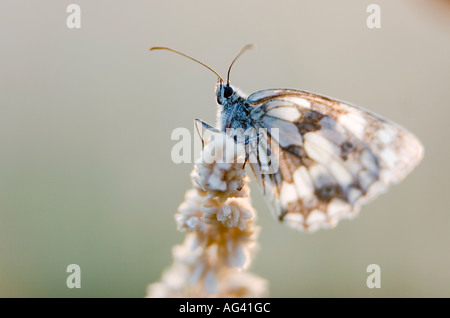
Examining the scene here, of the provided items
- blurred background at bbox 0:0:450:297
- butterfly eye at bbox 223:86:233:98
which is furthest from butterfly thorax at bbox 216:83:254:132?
blurred background at bbox 0:0:450:297

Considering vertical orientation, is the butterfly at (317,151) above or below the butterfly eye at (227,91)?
below

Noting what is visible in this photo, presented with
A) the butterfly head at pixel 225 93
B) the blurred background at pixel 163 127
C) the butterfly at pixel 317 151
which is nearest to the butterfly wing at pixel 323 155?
the butterfly at pixel 317 151

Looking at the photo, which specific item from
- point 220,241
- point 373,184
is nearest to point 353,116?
point 373,184

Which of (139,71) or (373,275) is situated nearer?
(373,275)

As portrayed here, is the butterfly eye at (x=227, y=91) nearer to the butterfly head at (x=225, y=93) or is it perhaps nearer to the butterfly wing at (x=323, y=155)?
the butterfly head at (x=225, y=93)

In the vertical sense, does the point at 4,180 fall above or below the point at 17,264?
above

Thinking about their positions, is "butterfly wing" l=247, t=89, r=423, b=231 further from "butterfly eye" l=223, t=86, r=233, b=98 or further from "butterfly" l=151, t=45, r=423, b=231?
"butterfly eye" l=223, t=86, r=233, b=98

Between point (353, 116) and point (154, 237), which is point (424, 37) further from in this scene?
point (154, 237)
